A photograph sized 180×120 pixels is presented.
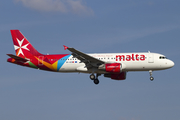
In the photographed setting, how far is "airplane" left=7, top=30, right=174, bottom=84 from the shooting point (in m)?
57.2

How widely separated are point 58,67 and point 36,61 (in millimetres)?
3958

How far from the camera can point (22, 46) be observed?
210 ft

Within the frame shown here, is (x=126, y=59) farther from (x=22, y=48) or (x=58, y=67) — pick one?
(x=22, y=48)

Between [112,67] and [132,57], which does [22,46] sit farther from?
[132,57]

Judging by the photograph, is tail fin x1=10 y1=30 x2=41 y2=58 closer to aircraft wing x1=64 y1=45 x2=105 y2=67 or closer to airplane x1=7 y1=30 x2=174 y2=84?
airplane x1=7 y1=30 x2=174 y2=84

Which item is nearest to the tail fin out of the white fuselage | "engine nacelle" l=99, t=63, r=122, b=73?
the white fuselage

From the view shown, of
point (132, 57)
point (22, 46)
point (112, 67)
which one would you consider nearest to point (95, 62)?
point (112, 67)

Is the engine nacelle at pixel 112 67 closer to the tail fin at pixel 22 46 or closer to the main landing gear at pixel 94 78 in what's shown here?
the main landing gear at pixel 94 78

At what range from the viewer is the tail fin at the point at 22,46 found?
6312 cm

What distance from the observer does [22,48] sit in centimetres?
6391

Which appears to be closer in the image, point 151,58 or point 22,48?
point 151,58

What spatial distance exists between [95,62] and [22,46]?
1442cm

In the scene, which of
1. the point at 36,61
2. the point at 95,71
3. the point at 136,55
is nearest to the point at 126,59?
the point at 136,55

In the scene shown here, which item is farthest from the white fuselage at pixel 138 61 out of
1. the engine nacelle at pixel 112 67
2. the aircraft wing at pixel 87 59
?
the aircraft wing at pixel 87 59
